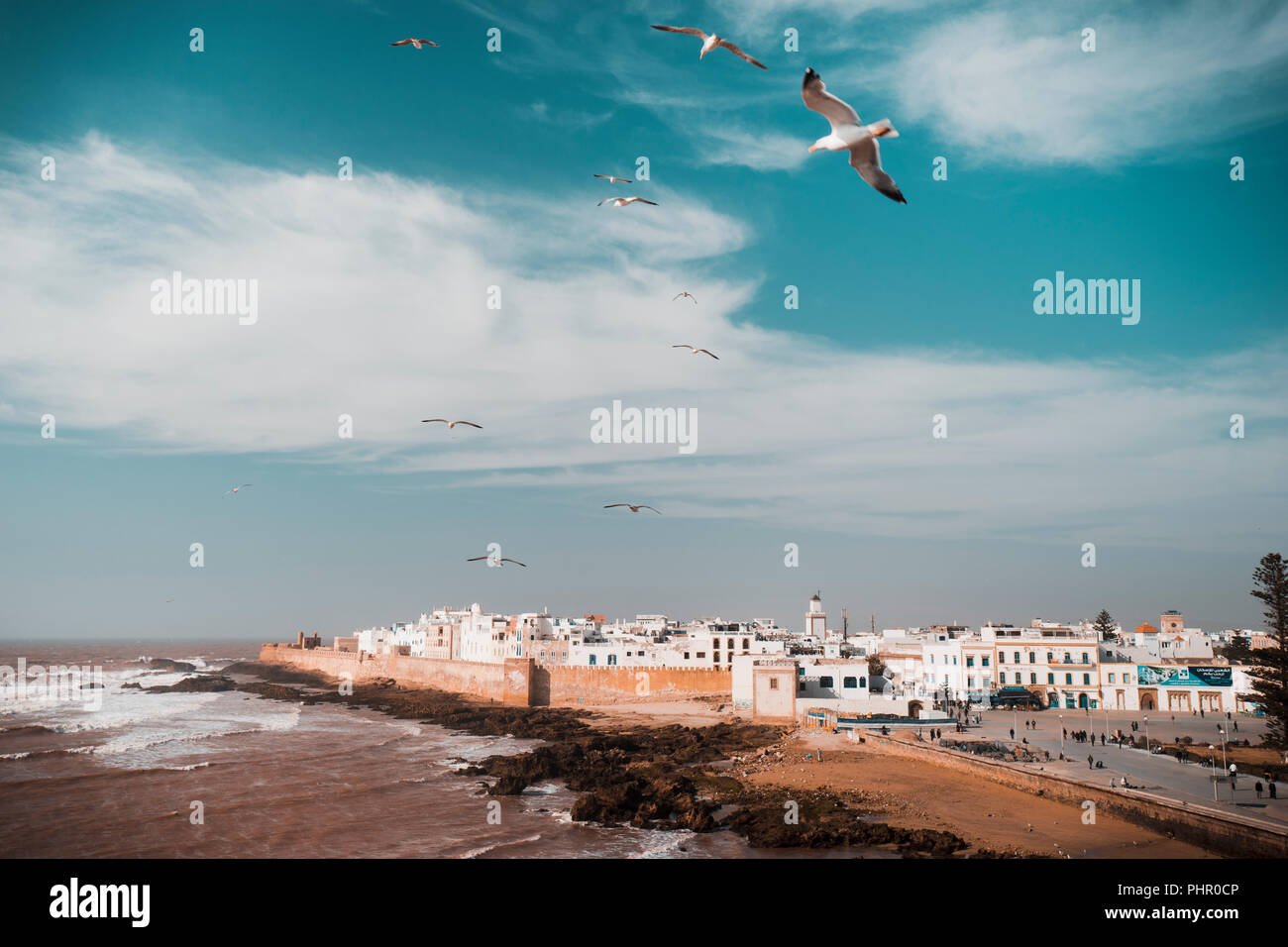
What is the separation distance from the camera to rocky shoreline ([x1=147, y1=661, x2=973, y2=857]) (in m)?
23.7

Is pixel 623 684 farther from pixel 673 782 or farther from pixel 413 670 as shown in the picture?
pixel 673 782

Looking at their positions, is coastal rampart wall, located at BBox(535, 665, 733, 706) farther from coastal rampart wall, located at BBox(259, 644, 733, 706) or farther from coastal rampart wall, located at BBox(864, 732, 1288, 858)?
coastal rampart wall, located at BBox(864, 732, 1288, 858)

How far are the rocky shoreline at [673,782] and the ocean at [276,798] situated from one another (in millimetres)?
938

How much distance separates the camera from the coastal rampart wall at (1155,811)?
19156mm

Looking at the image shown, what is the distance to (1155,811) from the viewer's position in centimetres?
2238

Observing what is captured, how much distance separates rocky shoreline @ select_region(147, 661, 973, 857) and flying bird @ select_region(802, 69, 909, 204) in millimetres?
19279

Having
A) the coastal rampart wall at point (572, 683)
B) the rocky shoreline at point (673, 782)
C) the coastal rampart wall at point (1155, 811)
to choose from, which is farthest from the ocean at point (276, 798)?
the coastal rampart wall at point (572, 683)

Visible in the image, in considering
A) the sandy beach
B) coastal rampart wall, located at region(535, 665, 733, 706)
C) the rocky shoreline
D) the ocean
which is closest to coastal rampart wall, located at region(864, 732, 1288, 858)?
the sandy beach

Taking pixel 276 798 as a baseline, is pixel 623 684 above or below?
below

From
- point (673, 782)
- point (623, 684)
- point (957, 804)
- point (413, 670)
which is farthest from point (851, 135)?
point (413, 670)

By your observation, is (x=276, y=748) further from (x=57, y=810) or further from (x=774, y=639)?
(x=774, y=639)

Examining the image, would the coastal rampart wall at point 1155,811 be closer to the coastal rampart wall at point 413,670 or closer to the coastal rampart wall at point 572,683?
the coastal rampart wall at point 572,683

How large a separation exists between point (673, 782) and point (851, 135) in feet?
91.4
